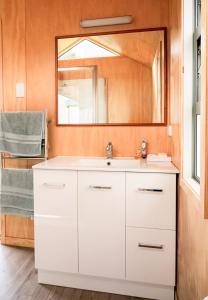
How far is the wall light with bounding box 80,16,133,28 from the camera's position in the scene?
2166 mm

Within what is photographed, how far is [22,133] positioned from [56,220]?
0.87 meters

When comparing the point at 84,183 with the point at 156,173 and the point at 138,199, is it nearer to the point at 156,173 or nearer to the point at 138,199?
the point at 138,199

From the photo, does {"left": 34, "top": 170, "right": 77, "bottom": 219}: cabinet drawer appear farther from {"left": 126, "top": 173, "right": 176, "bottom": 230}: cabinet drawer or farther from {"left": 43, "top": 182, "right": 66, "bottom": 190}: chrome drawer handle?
{"left": 126, "top": 173, "right": 176, "bottom": 230}: cabinet drawer

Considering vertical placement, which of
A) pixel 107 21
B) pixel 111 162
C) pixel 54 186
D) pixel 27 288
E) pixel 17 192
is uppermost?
pixel 107 21

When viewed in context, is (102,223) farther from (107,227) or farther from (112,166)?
(112,166)

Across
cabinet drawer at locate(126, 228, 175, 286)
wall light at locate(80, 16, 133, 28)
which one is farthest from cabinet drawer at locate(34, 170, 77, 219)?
wall light at locate(80, 16, 133, 28)

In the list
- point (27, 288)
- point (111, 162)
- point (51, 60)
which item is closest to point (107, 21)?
point (51, 60)

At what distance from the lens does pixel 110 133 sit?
7.54 feet

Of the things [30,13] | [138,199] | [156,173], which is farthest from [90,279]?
[30,13]

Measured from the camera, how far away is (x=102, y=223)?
1.79 m

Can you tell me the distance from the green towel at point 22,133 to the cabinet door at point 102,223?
25.7 inches

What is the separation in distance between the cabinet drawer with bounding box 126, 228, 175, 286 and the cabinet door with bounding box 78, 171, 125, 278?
0.21 feet

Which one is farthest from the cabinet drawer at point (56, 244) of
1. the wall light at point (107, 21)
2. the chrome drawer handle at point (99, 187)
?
the wall light at point (107, 21)

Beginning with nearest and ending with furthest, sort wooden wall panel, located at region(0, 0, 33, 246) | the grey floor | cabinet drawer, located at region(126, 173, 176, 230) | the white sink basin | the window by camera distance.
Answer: the window, cabinet drawer, located at region(126, 173, 176, 230), the grey floor, the white sink basin, wooden wall panel, located at region(0, 0, 33, 246)
